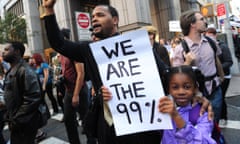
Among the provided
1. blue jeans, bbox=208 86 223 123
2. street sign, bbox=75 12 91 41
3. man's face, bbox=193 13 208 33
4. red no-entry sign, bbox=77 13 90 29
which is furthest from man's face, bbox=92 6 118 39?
red no-entry sign, bbox=77 13 90 29

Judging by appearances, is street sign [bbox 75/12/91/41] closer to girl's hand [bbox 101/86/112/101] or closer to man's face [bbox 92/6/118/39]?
man's face [bbox 92/6/118/39]

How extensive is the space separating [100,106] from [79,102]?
224 cm

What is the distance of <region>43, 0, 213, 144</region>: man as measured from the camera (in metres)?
2.18

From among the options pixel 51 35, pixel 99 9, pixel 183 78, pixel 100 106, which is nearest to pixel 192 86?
pixel 183 78

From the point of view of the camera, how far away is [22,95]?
129 inches

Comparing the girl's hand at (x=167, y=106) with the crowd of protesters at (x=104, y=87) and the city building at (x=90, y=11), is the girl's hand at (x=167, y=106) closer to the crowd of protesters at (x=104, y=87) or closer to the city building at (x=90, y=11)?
the crowd of protesters at (x=104, y=87)

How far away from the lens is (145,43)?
1.87 m

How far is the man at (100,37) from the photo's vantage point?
2.18m

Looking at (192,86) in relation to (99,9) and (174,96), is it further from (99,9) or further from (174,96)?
(99,9)

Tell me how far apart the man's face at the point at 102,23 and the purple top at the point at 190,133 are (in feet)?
2.57

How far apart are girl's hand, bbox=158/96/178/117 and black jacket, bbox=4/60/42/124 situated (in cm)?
191

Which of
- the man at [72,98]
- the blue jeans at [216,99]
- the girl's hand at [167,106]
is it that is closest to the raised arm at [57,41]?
the girl's hand at [167,106]

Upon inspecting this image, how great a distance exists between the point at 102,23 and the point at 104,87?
1.77ft

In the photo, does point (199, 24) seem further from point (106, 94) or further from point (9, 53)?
point (9, 53)
